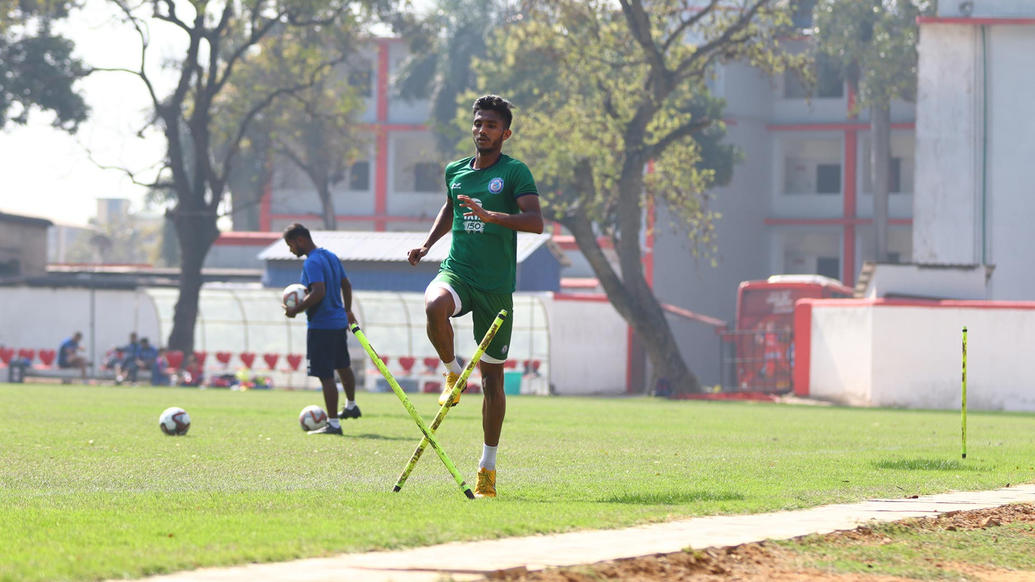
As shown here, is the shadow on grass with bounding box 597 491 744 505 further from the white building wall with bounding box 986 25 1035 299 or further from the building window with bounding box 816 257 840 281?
the building window with bounding box 816 257 840 281

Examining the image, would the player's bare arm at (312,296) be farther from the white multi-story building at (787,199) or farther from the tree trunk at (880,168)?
the tree trunk at (880,168)

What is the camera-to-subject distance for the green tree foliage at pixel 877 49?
200ft

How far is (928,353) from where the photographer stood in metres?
34.8

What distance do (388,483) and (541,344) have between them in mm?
36032

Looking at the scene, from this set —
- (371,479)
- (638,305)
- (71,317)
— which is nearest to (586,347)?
(638,305)

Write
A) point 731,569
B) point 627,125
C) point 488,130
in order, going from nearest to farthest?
1. point 731,569
2. point 488,130
3. point 627,125

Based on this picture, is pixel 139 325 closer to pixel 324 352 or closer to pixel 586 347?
pixel 586 347

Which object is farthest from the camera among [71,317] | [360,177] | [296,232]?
[360,177]

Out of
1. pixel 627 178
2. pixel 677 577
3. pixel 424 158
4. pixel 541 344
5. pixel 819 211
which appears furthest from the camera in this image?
pixel 424 158

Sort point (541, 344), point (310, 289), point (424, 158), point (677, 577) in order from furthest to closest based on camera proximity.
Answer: point (424, 158) < point (541, 344) < point (310, 289) < point (677, 577)

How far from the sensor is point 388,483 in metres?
10.1

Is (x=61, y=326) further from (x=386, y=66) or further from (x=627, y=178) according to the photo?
(x=386, y=66)

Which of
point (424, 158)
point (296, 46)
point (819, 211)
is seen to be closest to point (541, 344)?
point (296, 46)

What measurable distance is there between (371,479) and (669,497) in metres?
2.11
